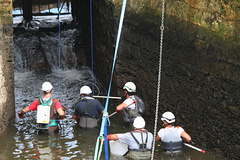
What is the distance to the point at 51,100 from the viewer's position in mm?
7867

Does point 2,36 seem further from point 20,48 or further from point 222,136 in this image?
point 20,48

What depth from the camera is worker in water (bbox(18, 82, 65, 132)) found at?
7.70 m

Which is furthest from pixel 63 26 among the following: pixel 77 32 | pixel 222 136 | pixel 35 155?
pixel 222 136

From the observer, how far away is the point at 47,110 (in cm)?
769

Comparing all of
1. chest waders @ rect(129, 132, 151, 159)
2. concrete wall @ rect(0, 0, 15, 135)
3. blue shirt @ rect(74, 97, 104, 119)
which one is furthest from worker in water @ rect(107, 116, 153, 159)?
concrete wall @ rect(0, 0, 15, 135)

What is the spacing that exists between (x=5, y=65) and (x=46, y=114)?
Result: 1.73 metres

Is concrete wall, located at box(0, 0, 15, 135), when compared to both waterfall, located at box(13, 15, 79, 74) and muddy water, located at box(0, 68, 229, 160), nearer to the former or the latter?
muddy water, located at box(0, 68, 229, 160)

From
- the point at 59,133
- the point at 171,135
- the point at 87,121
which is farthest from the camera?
the point at 59,133

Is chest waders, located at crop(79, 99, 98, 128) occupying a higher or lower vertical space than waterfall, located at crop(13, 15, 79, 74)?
lower

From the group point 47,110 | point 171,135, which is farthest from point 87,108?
point 171,135

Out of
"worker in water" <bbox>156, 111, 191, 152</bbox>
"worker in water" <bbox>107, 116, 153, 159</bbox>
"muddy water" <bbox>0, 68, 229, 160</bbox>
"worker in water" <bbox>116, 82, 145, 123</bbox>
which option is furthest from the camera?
"worker in water" <bbox>116, 82, 145, 123</bbox>

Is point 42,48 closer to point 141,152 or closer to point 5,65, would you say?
point 5,65

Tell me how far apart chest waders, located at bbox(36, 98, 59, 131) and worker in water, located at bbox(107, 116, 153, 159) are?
6.17 ft

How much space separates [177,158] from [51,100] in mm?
2789
